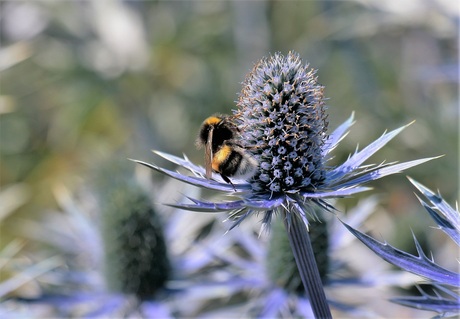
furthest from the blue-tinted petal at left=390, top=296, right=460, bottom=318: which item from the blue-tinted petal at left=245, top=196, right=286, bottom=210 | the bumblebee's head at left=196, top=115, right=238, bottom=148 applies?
the bumblebee's head at left=196, top=115, right=238, bottom=148

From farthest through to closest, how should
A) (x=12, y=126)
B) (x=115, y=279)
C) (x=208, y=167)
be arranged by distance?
(x=12, y=126) < (x=115, y=279) < (x=208, y=167)

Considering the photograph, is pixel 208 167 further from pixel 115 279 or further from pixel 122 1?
pixel 122 1

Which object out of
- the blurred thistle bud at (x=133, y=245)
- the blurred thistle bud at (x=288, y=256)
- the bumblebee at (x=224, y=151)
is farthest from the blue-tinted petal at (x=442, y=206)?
the blurred thistle bud at (x=133, y=245)

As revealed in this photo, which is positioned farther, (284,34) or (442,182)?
(284,34)

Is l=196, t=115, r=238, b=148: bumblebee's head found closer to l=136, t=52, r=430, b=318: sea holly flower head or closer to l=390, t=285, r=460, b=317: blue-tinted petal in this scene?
l=136, t=52, r=430, b=318: sea holly flower head

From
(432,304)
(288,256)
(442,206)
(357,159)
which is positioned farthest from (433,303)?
(288,256)

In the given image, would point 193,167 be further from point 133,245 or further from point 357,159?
point 133,245

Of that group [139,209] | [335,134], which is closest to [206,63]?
[139,209]
